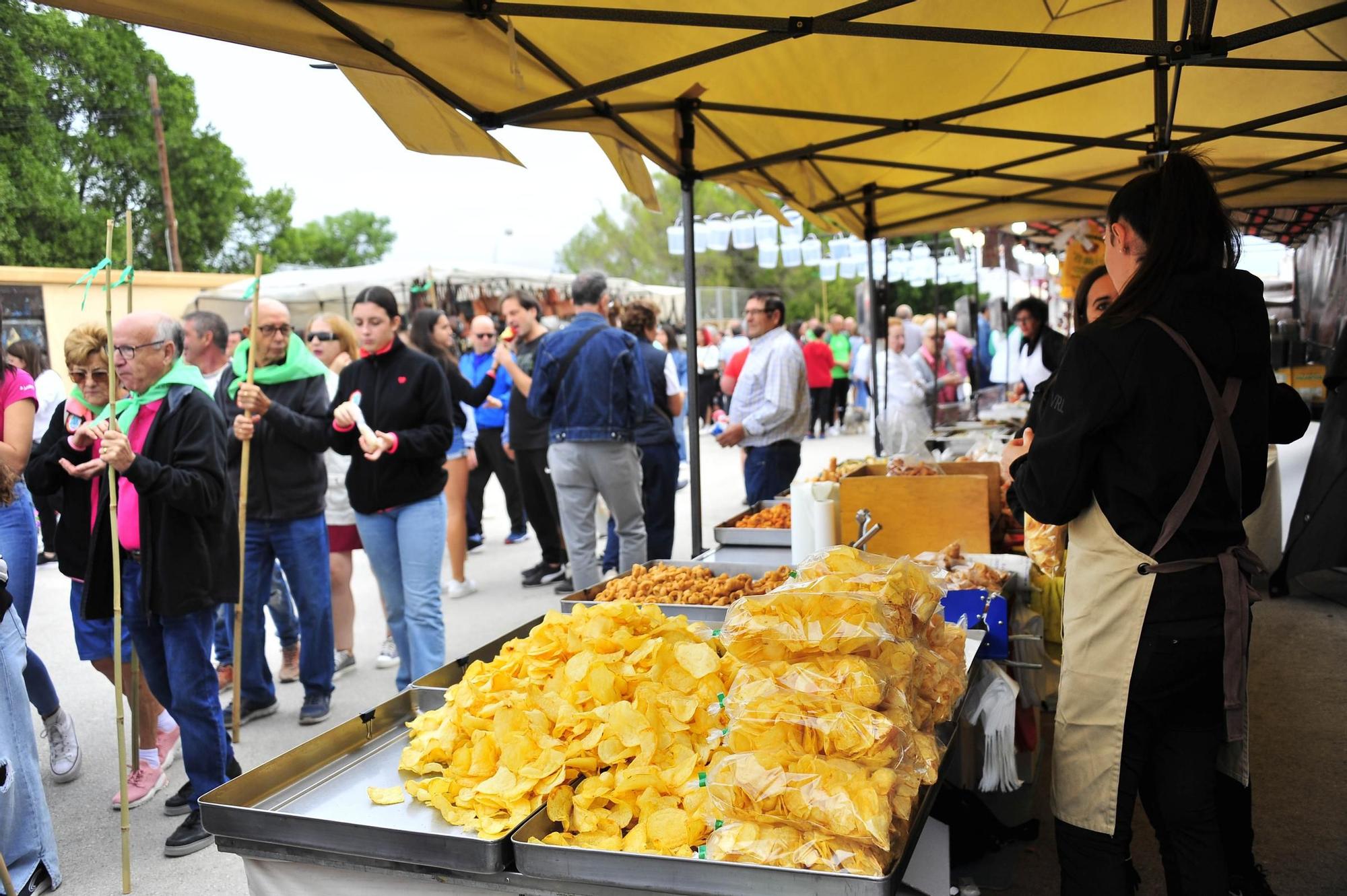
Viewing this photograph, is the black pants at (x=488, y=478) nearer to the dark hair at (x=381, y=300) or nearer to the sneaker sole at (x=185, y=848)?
the dark hair at (x=381, y=300)

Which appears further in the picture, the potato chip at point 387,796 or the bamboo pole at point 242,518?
the bamboo pole at point 242,518

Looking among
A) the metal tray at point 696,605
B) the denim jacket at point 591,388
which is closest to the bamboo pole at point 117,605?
the metal tray at point 696,605

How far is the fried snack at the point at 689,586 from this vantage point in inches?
124

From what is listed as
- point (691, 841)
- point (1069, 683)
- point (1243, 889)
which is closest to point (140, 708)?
point (691, 841)

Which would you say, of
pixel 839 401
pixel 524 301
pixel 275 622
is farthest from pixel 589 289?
pixel 839 401

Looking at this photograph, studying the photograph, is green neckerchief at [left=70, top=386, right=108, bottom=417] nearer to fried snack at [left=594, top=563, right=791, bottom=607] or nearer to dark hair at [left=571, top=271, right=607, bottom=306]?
fried snack at [left=594, top=563, right=791, bottom=607]

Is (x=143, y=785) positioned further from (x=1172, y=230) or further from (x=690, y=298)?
(x=1172, y=230)

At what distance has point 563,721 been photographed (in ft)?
6.60

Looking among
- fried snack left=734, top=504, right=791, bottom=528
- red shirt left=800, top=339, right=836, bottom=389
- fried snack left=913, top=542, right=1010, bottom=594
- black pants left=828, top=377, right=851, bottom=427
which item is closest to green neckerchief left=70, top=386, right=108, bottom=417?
fried snack left=734, top=504, right=791, bottom=528

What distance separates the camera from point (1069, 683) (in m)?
2.32

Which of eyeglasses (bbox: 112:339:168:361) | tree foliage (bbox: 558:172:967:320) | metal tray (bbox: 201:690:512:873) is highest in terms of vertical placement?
tree foliage (bbox: 558:172:967:320)

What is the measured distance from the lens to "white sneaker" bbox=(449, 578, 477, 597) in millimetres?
7566

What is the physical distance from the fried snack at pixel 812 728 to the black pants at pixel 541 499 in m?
5.78

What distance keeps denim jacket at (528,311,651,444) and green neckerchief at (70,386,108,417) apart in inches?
96.8
